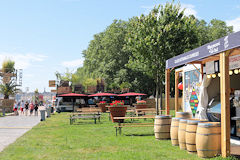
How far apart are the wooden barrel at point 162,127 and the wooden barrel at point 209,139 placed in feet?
9.05

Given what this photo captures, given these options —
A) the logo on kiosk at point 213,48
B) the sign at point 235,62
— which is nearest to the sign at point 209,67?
the sign at point 235,62

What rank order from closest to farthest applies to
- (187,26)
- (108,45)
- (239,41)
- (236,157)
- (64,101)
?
(239,41) < (236,157) < (187,26) < (64,101) < (108,45)

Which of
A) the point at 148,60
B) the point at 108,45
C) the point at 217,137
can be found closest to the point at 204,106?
the point at 217,137

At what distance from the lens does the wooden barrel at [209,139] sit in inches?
278

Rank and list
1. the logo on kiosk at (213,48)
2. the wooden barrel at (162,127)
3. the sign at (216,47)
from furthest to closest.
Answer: the wooden barrel at (162,127) < the logo on kiosk at (213,48) < the sign at (216,47)

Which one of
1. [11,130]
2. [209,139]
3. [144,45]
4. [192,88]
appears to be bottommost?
[11,130]

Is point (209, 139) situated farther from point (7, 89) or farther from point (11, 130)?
point (7, 89)

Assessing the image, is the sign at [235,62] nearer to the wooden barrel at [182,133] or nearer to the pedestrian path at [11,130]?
the wooden barrel at [182,133]

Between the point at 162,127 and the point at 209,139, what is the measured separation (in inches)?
116

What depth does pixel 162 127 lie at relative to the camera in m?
9.93

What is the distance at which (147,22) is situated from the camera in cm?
2539

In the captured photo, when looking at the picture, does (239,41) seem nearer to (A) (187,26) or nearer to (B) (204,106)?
(B) (204,106)

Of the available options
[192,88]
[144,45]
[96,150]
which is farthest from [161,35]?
[96,150]

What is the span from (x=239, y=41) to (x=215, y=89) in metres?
4.48
